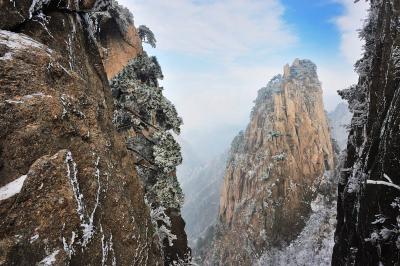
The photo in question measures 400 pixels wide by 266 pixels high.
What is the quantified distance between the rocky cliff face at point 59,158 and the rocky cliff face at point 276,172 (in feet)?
185

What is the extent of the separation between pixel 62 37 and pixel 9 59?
2147 mm

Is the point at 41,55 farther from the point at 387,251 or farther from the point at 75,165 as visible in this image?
the point at 387,251

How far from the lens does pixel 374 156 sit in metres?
13.7

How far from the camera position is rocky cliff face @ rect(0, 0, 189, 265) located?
5.83 metres

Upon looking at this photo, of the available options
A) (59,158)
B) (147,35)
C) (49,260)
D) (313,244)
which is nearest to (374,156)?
(59,158)

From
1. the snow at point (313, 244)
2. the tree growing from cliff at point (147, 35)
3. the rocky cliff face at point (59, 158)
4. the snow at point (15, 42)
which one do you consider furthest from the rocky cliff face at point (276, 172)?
the snow at point (15, 42)

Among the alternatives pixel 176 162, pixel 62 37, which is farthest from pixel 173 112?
pixel 62 37

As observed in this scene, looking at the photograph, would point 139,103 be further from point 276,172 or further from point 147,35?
point 276,172

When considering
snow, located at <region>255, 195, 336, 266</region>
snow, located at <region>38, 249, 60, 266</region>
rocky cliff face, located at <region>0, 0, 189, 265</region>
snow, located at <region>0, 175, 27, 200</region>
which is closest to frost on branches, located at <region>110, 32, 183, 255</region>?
rocky cliff face, located at <region>0, 0, 189, 265</region>

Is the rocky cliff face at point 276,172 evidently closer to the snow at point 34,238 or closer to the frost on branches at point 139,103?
the frost on branches at point 139,103

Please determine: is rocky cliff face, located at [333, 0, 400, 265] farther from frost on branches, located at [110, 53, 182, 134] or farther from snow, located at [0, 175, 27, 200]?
snow, located at [0, 175, 27, 200]

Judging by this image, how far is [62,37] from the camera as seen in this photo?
8570 millimetres

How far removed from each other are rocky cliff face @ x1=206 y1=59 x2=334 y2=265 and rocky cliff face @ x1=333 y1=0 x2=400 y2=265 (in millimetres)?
47041

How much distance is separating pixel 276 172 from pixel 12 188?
6436cm
